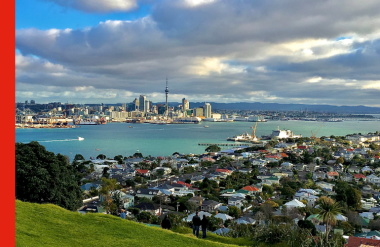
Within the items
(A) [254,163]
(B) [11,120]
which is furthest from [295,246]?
(A) [254,163]

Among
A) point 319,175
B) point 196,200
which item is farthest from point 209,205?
point 319,175

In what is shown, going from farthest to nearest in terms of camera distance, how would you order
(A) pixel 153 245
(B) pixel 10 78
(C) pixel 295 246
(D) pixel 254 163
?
(D) pixel 254 163
(C) pixel 295 246
(A) pixel 153 245
(B) pixel 10 78

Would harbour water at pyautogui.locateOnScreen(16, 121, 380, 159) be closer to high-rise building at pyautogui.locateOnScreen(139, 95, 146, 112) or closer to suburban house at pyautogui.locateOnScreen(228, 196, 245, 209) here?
suburban house at pyautogui.locateOnScreen(228, 196, 245, 209)

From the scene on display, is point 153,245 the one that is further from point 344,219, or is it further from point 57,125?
point 57,125

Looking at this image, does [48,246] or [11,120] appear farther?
[48,246]

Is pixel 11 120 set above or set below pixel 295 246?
above

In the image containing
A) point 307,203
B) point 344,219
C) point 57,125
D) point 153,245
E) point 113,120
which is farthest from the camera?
point 113,120

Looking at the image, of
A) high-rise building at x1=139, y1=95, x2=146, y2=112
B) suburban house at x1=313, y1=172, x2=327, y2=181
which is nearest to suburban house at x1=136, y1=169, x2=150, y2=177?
suburban house at x1=313, y1=172, x2=327, y2=181

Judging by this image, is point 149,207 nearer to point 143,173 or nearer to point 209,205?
point 209,205
